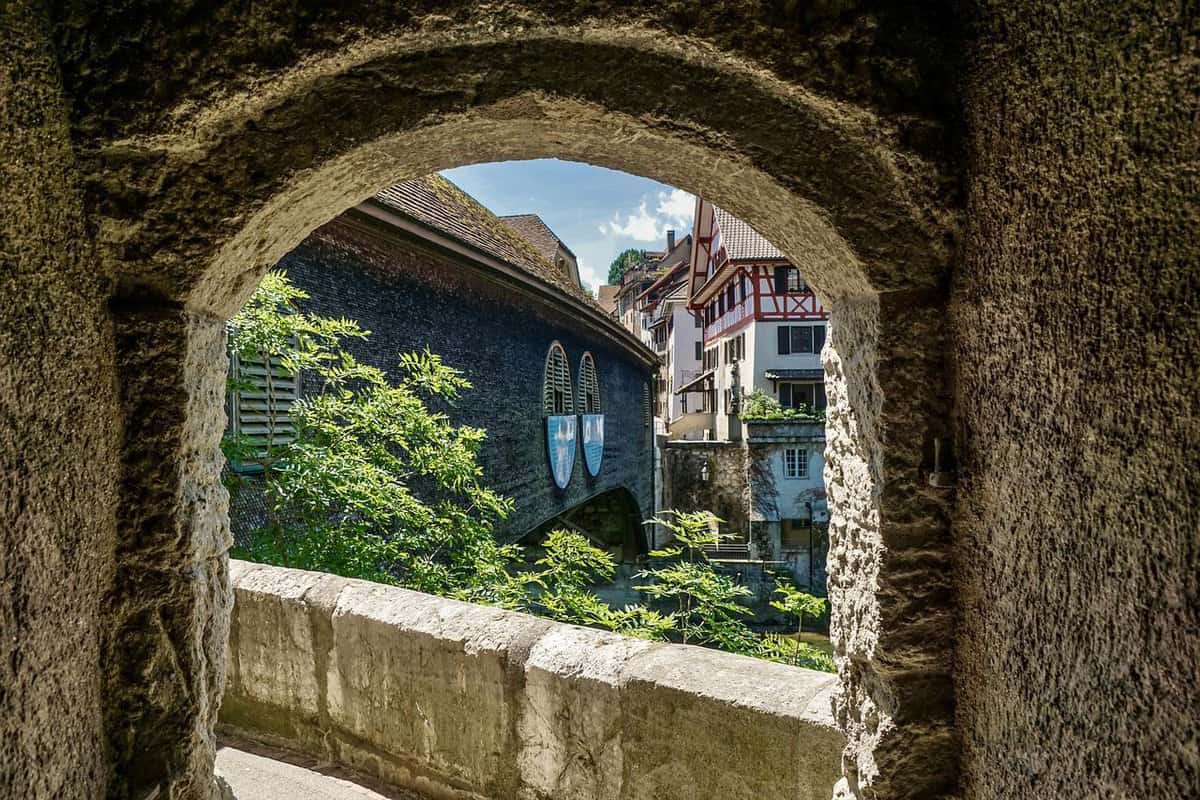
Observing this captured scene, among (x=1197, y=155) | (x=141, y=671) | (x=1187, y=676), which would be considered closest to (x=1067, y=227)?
(x=1197, y=155)

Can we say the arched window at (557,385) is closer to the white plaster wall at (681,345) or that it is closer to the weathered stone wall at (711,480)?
the weathered stone wall at (711,480)

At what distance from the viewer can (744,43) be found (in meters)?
1.09

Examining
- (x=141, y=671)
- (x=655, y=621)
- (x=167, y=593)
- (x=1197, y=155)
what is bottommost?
(x=655, y=621)

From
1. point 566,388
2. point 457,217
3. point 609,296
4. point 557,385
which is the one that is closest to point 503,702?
point 457,217

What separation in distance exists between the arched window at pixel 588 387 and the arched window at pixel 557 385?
75 cm

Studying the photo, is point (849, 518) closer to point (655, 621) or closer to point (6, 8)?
point (6, 8)

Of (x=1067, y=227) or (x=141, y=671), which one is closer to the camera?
(x=1067, y=227)

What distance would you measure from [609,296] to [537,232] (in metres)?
36.5

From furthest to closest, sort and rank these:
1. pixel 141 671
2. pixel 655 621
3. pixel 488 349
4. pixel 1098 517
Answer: pixel 488 349 < pixel 655 621 < pixel 141 671 < pixel 1098 517

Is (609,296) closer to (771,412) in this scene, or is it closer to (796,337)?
(796,337)

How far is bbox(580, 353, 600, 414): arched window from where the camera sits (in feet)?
40.9

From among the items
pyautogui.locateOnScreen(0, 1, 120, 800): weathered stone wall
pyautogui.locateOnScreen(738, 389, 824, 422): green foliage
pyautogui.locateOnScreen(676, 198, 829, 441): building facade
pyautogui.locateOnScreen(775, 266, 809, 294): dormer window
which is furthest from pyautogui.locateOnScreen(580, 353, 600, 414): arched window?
pyautogui.locateOnScreen(0, 1, 120, 800): weathered stone wall

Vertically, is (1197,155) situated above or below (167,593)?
above

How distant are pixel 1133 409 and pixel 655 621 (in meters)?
2.97
